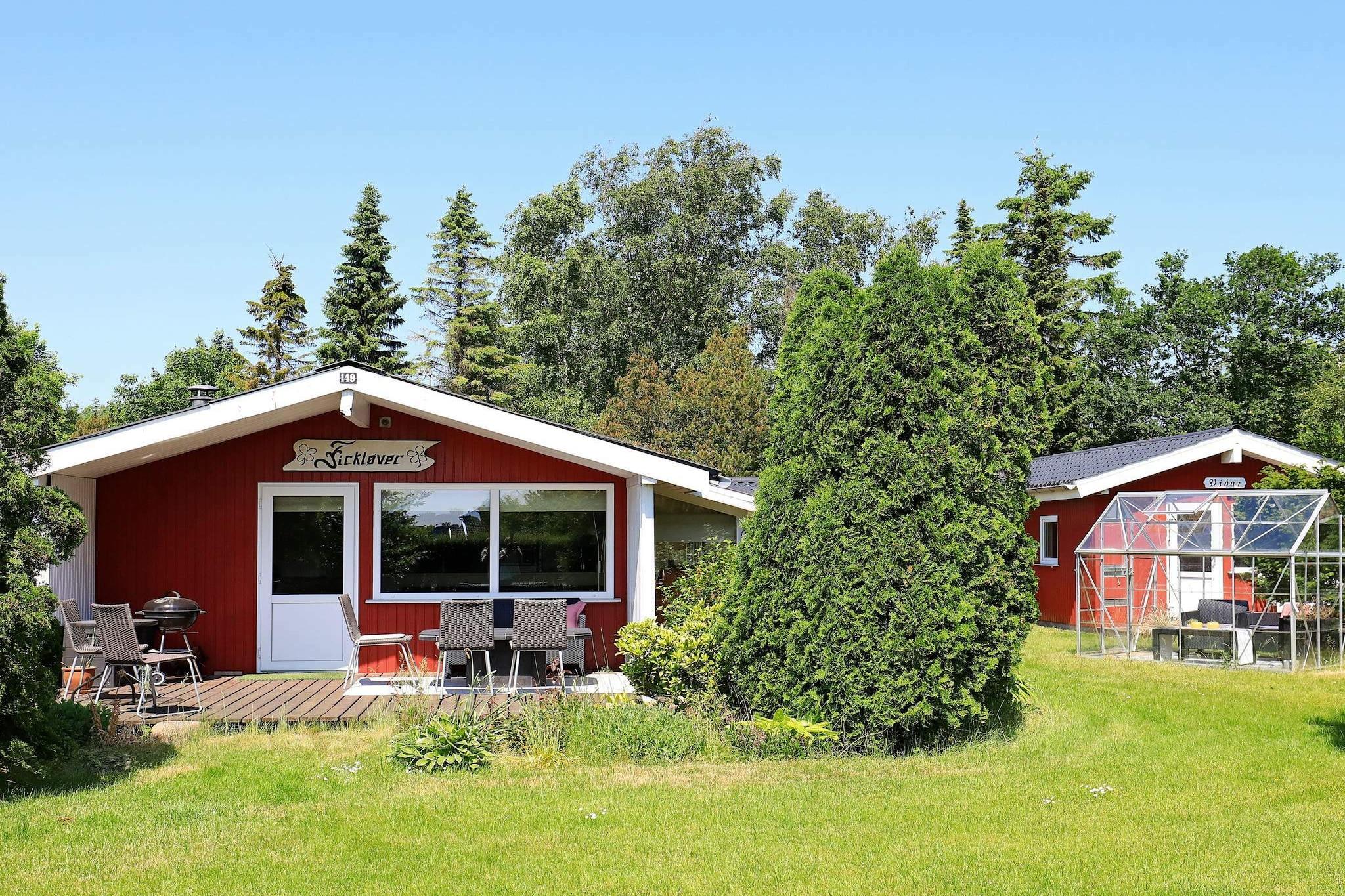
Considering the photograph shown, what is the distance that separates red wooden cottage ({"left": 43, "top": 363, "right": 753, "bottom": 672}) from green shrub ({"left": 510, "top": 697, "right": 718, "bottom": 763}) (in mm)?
3760

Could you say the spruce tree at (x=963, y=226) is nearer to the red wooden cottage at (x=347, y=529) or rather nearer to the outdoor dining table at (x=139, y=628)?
the red wooden cottage at (x=347, y=529)

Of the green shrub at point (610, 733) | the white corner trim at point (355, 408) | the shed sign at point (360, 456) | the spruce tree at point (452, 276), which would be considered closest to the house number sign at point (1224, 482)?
the shed sign at point (360, 456)

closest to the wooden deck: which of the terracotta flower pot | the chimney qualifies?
the terracotta flower pot

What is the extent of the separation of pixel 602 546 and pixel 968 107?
29.6 ft

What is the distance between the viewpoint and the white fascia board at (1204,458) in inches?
756

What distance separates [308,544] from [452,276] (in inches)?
985

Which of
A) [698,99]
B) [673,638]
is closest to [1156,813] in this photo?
[673,638]

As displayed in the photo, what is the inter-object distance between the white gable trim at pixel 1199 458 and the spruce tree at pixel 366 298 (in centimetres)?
2290

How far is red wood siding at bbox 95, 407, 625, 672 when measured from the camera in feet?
40.5

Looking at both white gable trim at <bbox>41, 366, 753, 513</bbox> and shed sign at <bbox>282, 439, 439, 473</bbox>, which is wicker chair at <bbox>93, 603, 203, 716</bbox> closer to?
white gable trim at <bbox>41, 366, 753, 513</bbox>

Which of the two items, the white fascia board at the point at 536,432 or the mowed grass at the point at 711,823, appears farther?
the white fascia board at the point at 536,432

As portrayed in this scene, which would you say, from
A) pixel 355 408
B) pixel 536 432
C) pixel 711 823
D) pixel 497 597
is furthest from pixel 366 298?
pixel 711 823

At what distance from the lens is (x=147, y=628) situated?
11.6m

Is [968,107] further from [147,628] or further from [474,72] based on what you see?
A: [147,628]
